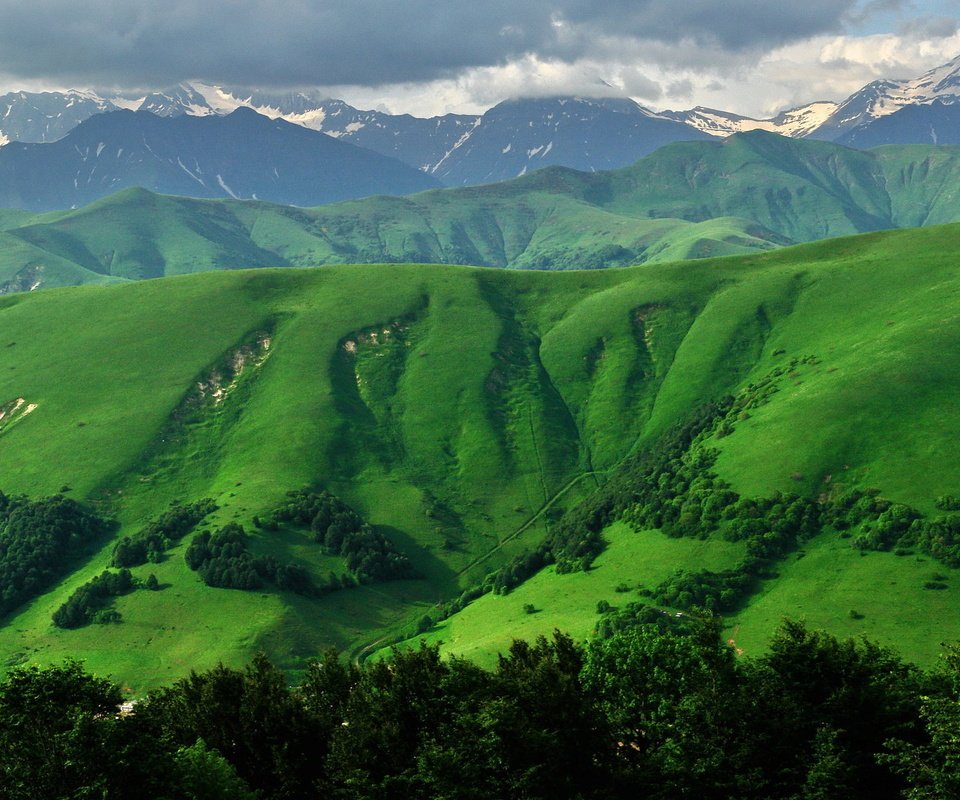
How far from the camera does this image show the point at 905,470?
182750 mm

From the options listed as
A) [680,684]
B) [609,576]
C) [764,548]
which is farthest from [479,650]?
[680,684]

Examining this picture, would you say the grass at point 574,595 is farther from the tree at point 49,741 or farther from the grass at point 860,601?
the tree at point 49,741

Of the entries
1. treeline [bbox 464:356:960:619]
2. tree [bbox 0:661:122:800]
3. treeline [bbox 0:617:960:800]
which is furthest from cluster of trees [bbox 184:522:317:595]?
tree [bbox 0:661:122:800]

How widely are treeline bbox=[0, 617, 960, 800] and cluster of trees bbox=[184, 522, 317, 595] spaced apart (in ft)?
360

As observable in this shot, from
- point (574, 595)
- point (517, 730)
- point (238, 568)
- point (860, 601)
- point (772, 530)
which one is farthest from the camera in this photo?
point (238, 568)

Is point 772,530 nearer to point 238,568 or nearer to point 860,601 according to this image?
point 860,601

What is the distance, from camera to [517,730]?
2731 inches

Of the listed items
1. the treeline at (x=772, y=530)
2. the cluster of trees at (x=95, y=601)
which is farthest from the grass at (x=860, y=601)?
the cluster of trees at (x=95, y=601)

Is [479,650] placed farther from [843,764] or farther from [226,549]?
[843,764]

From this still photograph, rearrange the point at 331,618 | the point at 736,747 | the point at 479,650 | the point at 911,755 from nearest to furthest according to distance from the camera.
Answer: the point at 911,755
the point at 736,747
the point at 479,650
the point at 331,618

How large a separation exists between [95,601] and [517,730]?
147m

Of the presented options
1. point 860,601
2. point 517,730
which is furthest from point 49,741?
point 860,601

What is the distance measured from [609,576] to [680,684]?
4126 inches

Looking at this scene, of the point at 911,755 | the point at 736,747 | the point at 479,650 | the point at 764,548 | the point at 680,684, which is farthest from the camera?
the point at 764,548
